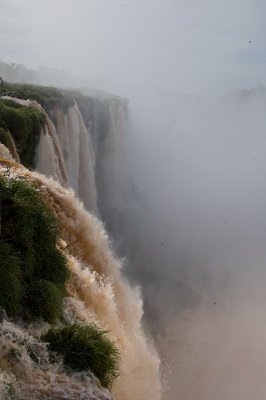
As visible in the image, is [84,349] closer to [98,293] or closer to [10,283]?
[10,283]

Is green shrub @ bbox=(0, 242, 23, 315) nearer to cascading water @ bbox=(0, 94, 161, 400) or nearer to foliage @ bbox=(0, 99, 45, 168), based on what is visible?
cascading water @ bbox=(0, 94, 161, 400)

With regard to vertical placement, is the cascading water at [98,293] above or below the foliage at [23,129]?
below

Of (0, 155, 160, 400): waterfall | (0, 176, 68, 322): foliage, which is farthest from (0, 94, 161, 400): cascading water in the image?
(0, 176, 68, 322): foliage

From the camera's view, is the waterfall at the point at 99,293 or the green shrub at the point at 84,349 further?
the waterfall at the point at 99,293

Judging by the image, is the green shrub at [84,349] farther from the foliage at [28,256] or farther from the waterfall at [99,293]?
the waterfall at [99,293]

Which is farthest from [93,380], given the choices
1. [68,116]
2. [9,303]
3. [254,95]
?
[254,95]

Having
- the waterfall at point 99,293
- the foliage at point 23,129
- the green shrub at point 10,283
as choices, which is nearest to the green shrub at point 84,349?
the green shrub at point 10,283

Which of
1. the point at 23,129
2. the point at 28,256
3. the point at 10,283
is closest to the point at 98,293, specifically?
the point at 28,256
